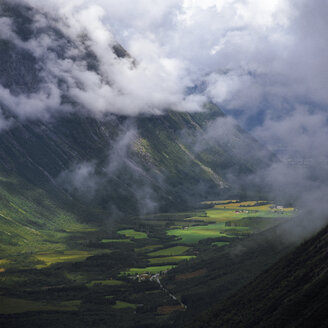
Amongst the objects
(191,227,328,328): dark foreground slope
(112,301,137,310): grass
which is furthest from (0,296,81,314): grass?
(191,227,328,328): dark foreground slope

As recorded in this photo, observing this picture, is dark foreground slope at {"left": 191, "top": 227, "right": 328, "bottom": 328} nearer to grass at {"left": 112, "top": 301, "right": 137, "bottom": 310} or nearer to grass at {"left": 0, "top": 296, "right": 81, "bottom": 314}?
grass at {"left": 112, "top": 301, "right": 137, "bottom": 310}

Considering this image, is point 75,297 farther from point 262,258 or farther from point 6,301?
point 262,258

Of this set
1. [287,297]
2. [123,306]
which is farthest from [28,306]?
[287,297]

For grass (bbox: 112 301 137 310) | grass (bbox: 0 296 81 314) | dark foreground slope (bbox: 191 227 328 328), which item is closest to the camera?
dark foreground slope (bbox: 191 227 328 328)

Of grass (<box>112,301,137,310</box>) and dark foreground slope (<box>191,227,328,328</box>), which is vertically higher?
grass (<box>112,301,137,310</box>)

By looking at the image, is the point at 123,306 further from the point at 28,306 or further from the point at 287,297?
the point at 287,297

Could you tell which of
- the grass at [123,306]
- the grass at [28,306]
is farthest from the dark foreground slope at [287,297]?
the grass at [28,306]

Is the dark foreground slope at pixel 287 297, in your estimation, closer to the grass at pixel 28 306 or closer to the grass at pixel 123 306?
the grass at pixel 123 306

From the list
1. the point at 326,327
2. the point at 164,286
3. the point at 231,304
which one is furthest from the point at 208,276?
the point at 326,327

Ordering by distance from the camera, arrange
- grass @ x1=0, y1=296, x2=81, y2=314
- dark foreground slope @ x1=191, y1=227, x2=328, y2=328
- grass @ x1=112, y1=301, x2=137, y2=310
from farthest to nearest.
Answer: grass @ x1=112, y1=301, x2=137, y2=310 → grass @ x1=0, y1=296, x2=81, y2=314 → dark foreground slope @ x1=191, y1=227, x2=328, y2=328
